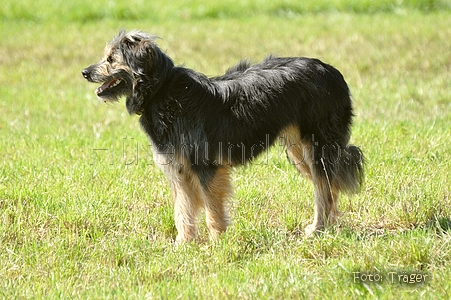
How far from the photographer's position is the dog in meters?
5.55

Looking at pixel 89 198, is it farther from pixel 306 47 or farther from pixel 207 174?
pixel 306 47

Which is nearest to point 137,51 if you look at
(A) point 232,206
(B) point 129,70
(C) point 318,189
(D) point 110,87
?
(B) point 129,70

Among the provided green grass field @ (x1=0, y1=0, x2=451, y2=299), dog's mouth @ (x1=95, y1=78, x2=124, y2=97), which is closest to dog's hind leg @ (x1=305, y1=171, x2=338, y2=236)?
green grass field @ (x1=0, y1=0, x2=451, y2=299)

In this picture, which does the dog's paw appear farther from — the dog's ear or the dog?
the dog's ear

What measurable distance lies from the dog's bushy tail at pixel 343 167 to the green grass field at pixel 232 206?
33 centimetres

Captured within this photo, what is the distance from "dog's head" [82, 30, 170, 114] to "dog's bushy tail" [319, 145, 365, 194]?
155 cm

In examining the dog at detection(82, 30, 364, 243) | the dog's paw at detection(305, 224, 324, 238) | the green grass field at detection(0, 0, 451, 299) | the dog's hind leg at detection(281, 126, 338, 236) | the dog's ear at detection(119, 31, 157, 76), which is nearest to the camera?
the green grass field at detection(0, 0, 451, 299)

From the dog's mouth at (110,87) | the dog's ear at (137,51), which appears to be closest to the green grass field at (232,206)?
the dog's mouth at (110,87)

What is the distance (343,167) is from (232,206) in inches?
42.1

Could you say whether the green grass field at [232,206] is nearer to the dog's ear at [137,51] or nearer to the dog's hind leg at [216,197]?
the dog's hind leg at [216,197]

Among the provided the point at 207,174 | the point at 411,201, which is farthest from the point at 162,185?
the point at 411,201

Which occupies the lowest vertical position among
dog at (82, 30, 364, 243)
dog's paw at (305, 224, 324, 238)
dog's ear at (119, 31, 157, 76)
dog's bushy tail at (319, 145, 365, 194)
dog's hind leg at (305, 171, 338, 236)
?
dog's paw at (305, 224, 324, 238)

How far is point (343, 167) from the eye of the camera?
5.85 meters

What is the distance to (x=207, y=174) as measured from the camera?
557 cm
